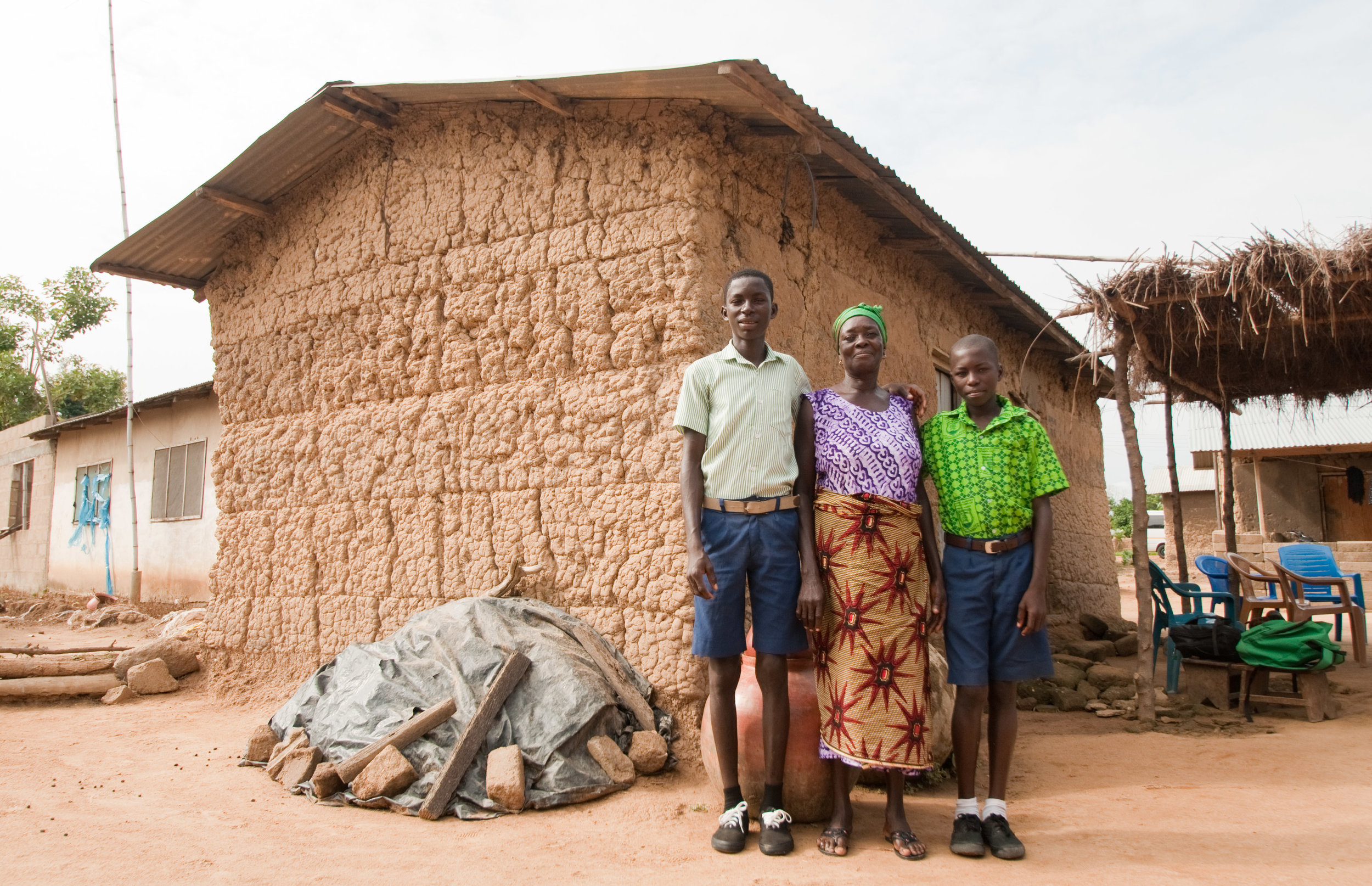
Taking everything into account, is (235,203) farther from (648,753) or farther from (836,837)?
(836,837)

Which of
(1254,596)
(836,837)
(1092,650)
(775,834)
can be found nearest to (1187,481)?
(1092,650)

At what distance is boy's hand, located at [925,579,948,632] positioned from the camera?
9.79 ft

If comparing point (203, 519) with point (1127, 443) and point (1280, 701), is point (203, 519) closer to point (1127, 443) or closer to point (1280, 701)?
point (1127, 443)

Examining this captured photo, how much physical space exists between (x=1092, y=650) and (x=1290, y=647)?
2.51 m

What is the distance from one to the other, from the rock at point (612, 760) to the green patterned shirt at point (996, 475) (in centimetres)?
164

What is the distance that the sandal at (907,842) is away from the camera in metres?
2.79

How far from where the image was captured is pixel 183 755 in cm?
451

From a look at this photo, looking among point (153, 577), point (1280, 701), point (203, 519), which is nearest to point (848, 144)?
point (1280, 701)

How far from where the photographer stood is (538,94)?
4.37m

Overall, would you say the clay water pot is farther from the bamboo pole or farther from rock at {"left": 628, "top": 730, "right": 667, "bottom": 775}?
the bamboo pole

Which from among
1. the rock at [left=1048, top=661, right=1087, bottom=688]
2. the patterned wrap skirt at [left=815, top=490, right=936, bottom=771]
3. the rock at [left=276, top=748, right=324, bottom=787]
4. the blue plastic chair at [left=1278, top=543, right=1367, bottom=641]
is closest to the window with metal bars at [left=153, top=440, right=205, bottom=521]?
the rock at [left=276, top=748, right=324, bottom=787]

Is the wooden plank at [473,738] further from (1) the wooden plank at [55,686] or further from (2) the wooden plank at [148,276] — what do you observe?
(2) the wooden plank at [148,276]

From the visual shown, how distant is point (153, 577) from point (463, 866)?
9873 millimetres

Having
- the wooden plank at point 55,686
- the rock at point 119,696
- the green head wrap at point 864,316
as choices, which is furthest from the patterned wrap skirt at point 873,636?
the wooden plank at point 55,686
